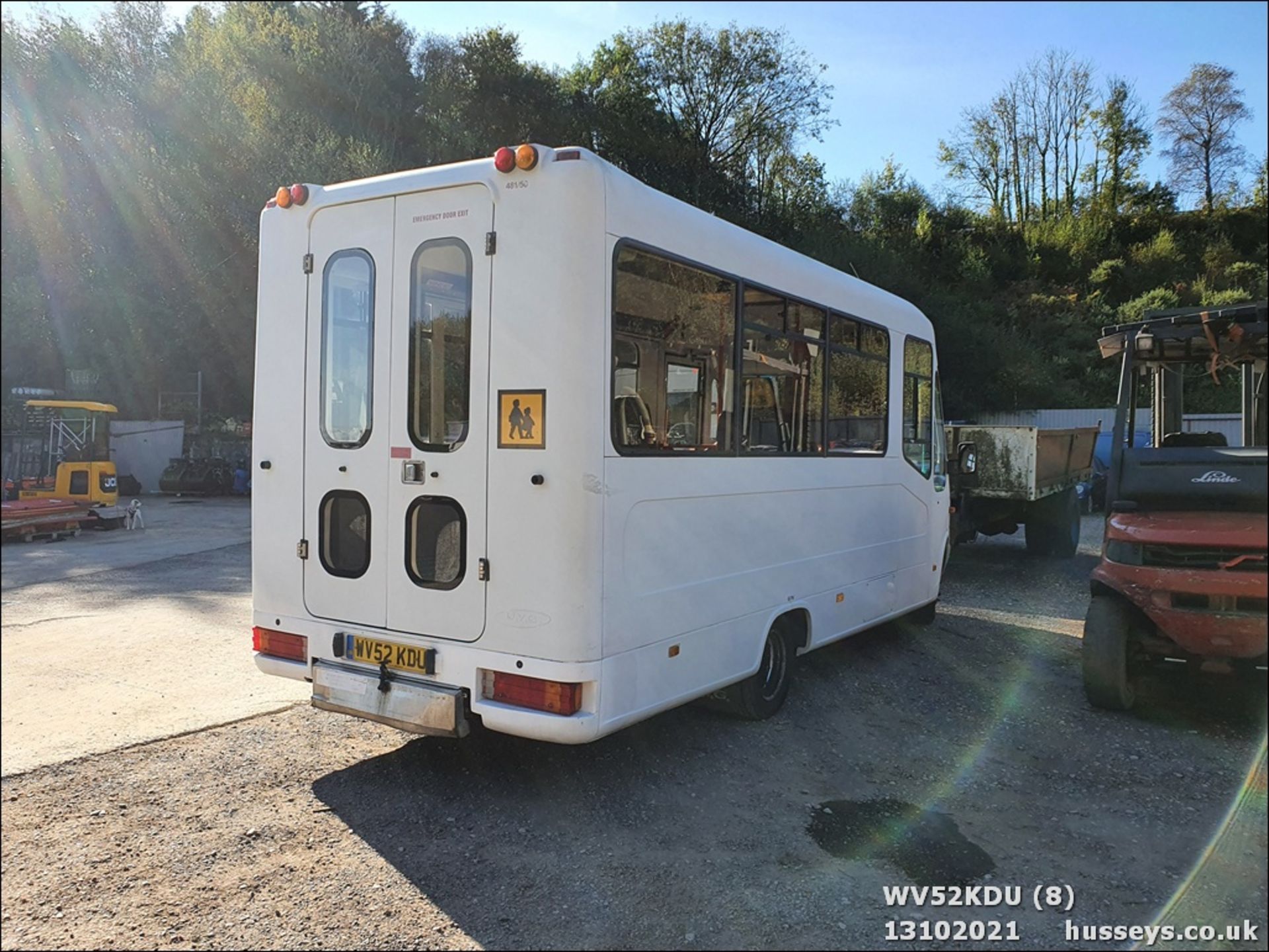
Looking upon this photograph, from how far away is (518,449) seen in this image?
385 centimetres

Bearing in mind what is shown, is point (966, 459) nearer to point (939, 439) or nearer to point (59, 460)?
point (939, 439)

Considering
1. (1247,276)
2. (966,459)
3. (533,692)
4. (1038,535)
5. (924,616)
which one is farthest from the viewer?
(1247,276)

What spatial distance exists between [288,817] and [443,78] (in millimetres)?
25693

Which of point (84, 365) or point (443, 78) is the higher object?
point (443, 78)

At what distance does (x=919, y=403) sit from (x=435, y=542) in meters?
4.56

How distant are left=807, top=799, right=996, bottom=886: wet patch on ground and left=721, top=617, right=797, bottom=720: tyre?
40.2 inches

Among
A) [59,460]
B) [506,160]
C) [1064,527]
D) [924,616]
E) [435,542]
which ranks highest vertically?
[506,160]

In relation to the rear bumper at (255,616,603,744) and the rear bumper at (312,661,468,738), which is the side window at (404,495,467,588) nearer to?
the rear bumper at (255,616,603,744)

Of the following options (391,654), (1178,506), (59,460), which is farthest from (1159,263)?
(59,460)

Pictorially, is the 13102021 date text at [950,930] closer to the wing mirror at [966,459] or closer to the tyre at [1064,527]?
the wing mirror at [966,459]

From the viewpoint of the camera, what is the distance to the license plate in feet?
13.4

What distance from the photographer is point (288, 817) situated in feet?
13.0

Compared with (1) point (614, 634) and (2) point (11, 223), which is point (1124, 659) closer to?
(1) point (614, 634)

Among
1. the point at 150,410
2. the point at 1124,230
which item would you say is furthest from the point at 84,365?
the point at 1124,230
